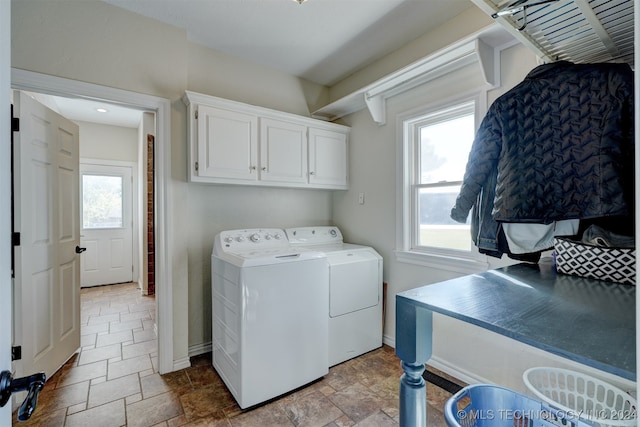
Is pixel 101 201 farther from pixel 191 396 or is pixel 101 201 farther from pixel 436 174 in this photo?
pixel 436 174

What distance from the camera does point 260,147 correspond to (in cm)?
259

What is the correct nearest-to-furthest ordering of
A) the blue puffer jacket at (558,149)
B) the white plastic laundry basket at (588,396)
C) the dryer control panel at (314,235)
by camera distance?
the blue puffer jacket at (558,149) < the white plastic laundry basket at (588,396) < the dryer control panel at (314,235)

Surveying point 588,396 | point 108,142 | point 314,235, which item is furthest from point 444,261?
point 108,142

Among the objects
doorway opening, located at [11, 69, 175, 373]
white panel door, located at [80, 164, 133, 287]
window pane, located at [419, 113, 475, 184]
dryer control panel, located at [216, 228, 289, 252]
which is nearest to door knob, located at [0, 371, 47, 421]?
dryer control panel, located at [216, 228, 289, 252]

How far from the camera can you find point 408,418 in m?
0.99

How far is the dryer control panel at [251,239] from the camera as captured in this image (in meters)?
2.39

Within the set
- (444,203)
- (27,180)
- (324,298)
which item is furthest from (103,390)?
(444,203)

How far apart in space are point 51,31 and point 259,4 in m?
1.37

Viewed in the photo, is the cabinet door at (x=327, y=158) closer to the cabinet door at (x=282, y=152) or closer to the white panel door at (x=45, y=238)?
the cabinet door at (x=282, y=152)

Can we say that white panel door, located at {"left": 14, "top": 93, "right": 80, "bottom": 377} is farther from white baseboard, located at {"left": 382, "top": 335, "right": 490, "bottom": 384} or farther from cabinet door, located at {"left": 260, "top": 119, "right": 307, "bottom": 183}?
white baseboard, located at {"left": 382, "top": 335, "right": 490, "bottom": 384}

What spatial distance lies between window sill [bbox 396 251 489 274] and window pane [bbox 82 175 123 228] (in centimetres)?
499

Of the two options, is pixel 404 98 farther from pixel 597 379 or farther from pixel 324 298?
pixel 597 379

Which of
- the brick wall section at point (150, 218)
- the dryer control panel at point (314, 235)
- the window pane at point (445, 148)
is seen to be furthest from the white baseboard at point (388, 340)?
the brick wall section at point (150, 218)

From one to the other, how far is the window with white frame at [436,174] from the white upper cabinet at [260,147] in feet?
2.54
